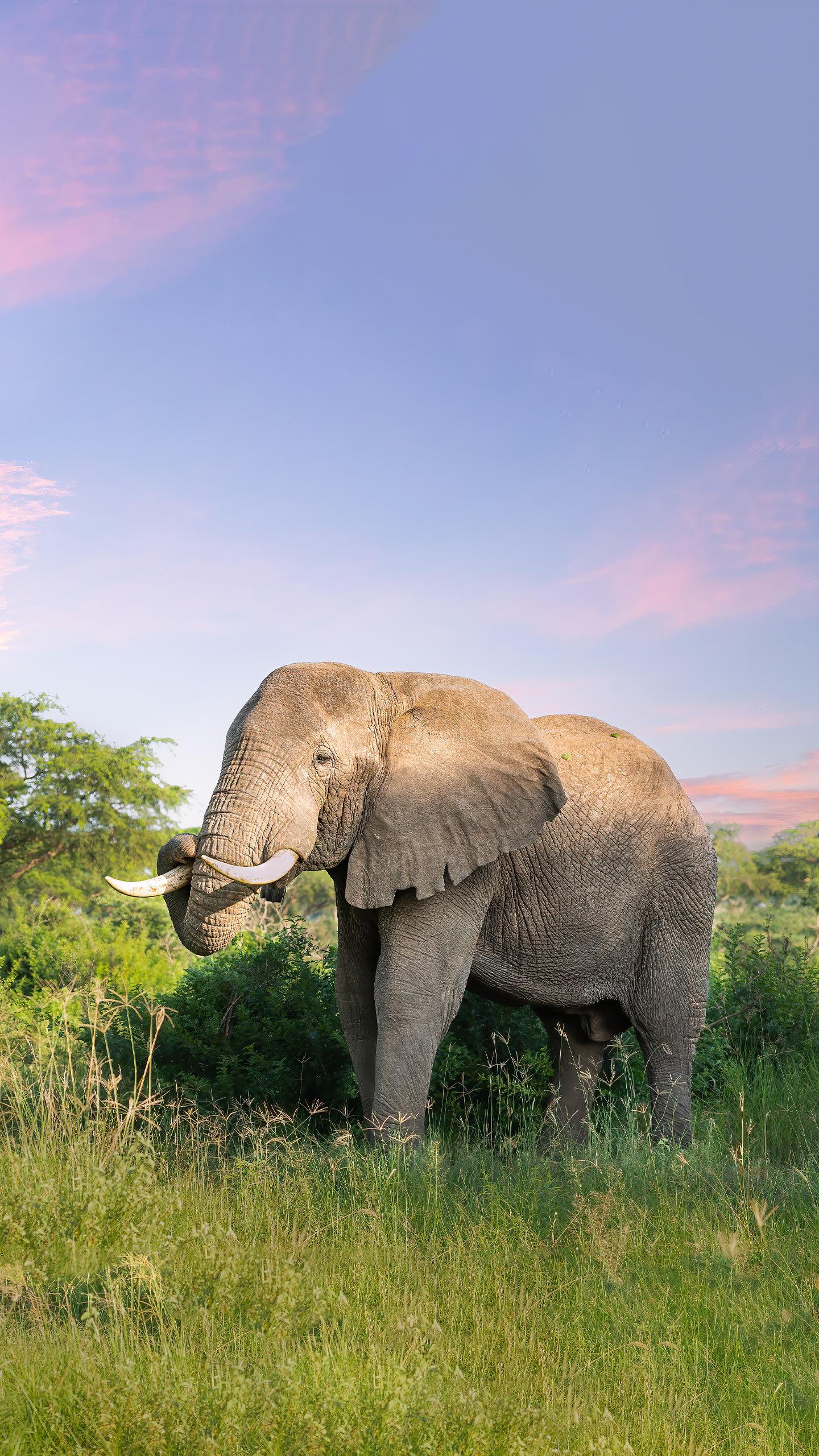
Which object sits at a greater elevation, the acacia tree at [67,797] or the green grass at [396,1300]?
the acacia tree at [67,797]

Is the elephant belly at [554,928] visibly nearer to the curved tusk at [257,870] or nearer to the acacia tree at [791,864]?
the curved tusk at [257,870]

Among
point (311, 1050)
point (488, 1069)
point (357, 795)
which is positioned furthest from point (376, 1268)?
point (311, 1050)

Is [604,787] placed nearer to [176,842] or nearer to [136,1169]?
[176,842]

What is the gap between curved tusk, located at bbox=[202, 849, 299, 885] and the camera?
5.70 metres

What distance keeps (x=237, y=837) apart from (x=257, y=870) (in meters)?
0.27

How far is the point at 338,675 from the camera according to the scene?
6.56m

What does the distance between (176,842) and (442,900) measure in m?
1.56

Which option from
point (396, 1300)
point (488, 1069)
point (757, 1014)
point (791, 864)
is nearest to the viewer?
point (396, 1300)

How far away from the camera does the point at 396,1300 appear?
4.21 metres

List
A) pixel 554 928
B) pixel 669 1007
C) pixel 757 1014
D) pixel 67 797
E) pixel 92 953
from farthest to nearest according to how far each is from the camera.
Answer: pixel 67 797, pixel 92 953, pixel 757 1014, pixel 669 1007, pixel 554 928

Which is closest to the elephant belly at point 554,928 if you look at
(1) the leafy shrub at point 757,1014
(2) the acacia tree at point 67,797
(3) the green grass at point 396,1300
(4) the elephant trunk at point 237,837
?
(3) the green grass at point 396,1300

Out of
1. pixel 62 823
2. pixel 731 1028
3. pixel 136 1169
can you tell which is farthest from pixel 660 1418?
pixel 62 823

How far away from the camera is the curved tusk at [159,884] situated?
5.85 m

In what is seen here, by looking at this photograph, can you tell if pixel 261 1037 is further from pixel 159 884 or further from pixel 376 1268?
pixel 376 1268
